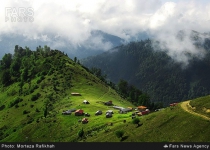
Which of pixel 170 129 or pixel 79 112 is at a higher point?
pixel 170 129

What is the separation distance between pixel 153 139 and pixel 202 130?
15686 mm

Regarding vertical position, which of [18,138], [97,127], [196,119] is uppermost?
[196,119]

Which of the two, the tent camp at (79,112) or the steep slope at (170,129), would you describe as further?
the tent camp at (79,112)

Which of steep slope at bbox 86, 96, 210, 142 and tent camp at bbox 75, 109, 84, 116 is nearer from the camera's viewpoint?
steep slope at bbox 86, 96, 210, 142

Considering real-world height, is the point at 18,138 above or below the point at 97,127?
below

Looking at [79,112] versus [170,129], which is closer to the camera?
[170,129]

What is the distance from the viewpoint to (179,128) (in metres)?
88.2

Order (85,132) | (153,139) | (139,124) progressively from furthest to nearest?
(85,132) < (139,124) < (153,139)

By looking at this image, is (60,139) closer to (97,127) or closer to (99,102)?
(97,127)
